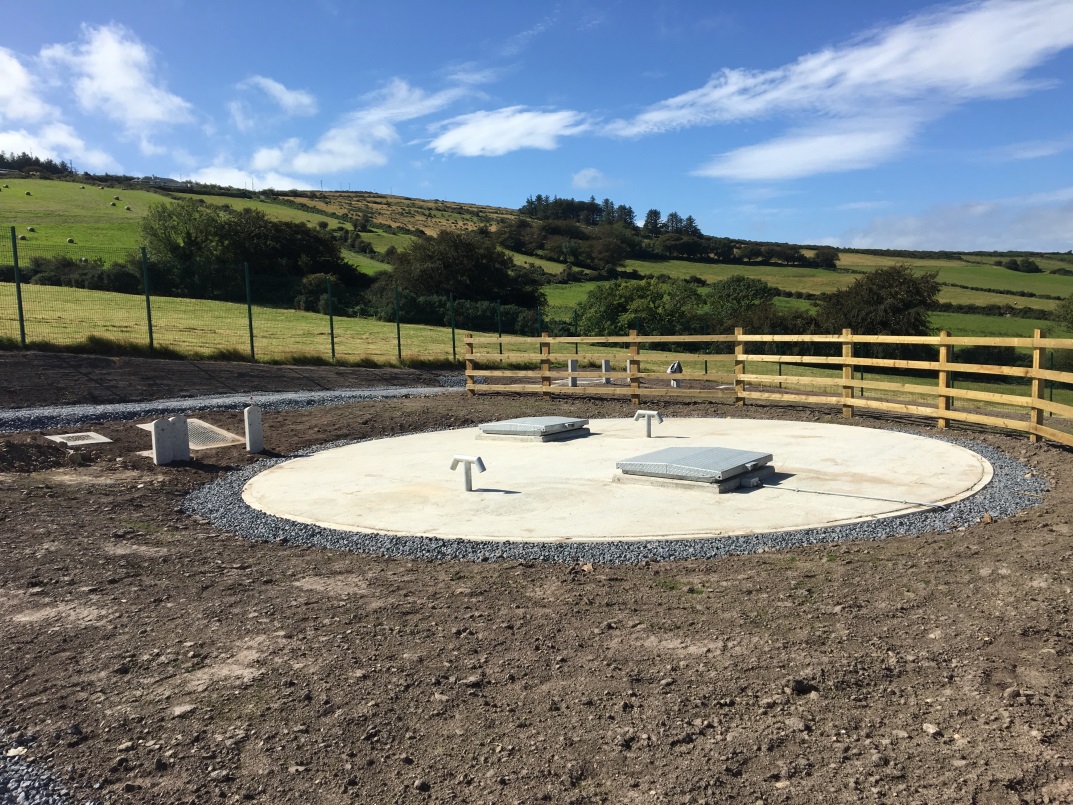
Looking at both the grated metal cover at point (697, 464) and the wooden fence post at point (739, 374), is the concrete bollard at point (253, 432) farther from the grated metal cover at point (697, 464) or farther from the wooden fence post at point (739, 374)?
the wooden fence post at point (739, 374)

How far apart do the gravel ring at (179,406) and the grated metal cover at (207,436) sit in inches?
49.4

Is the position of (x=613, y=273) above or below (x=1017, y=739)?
above

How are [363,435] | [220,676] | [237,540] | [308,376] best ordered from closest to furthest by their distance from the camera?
1. [220,676]
2. [237,540]
3. [363,435]
4. [308,376]

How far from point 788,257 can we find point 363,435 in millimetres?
75080

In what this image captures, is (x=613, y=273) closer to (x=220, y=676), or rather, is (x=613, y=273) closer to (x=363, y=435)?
(x=363, y=435)

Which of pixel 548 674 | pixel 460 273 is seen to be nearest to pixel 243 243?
pixel 460 273

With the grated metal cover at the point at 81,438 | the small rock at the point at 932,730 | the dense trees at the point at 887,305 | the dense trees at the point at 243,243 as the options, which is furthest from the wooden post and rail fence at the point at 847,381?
the dense trees at the point at 243,243

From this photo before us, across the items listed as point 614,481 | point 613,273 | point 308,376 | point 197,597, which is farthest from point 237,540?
point 613,273

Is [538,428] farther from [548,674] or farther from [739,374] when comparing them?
[548,674]

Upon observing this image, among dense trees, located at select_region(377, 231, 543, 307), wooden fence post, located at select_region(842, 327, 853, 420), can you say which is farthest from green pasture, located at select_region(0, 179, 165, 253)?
wooden fence post, located at select_region(842, 327, 853, 420)

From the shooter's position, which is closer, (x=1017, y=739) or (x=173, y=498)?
(x=1017, y=739)

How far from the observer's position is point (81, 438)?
10.9m

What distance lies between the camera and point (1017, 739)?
281cm

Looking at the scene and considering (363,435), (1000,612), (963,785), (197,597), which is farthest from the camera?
(363,435)
